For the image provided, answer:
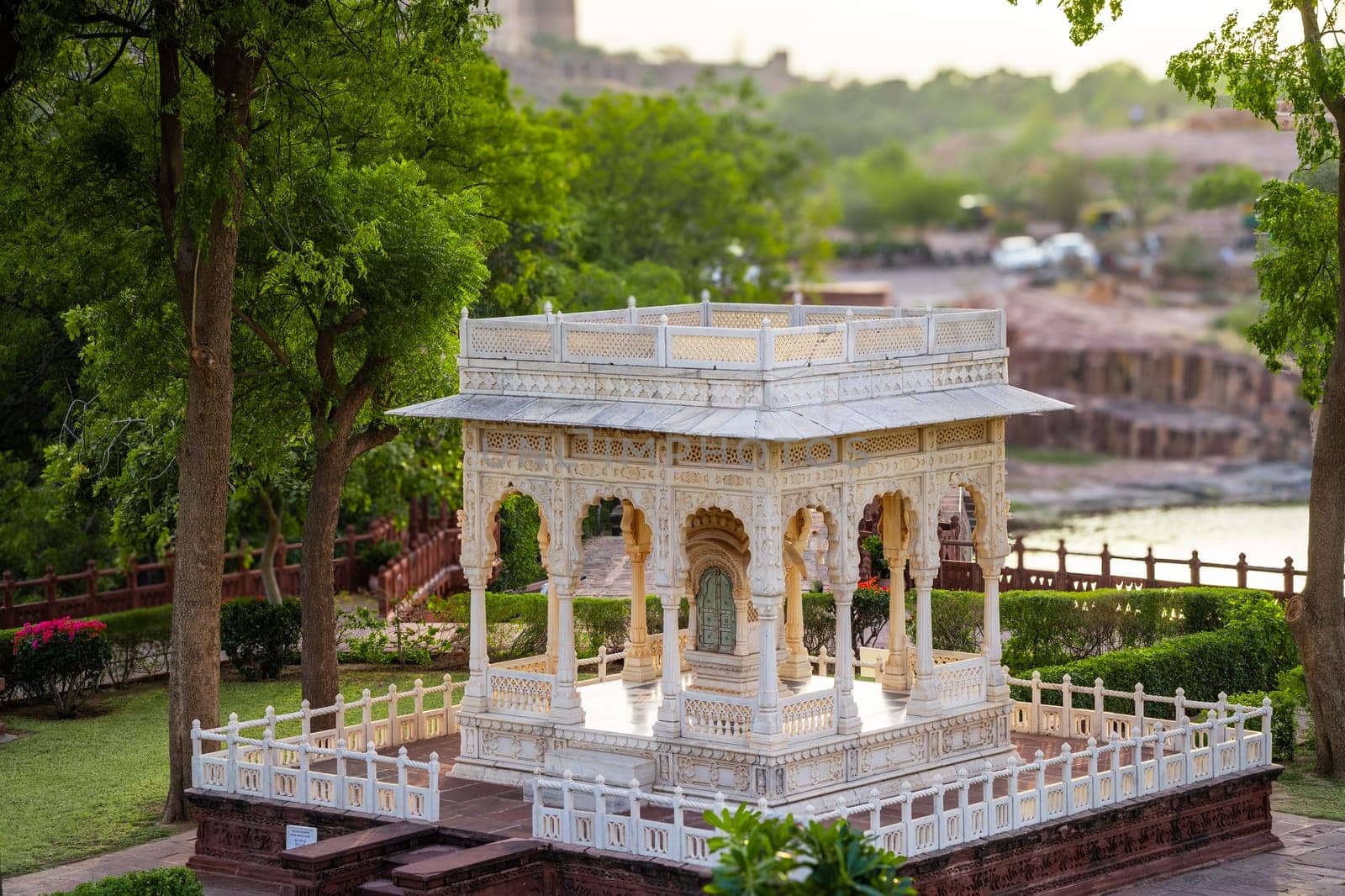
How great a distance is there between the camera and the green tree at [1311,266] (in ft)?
79.4

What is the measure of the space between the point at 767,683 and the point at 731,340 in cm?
306

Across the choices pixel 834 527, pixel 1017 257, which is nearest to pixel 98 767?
pixel 834 527

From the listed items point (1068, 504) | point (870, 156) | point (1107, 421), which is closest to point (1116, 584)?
point (1068, 504)

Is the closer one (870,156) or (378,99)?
(378,99)

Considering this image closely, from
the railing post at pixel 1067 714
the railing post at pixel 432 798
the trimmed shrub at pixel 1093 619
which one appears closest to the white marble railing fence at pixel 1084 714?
the railing post at pixel 1067 714

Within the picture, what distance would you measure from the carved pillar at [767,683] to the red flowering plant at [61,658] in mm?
11580

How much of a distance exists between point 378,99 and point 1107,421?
2421 inches

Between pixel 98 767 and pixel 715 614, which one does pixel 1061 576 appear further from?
pixel 98 767

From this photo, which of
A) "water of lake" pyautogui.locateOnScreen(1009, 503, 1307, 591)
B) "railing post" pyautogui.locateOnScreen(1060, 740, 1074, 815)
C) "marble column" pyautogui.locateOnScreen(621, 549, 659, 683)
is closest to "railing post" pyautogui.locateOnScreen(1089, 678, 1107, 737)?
"railing post" pyautogui.locateOnScreen(1060, 740, 1074, 815)

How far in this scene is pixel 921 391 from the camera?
21.5m

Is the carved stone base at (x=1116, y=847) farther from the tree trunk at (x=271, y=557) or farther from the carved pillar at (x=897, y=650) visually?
the tree trunk at (x=271, y=557)

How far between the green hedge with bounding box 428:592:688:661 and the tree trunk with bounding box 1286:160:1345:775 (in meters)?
8.18

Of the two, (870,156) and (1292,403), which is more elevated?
(870,156)

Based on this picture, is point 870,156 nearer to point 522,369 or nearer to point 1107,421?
point 1107,421
